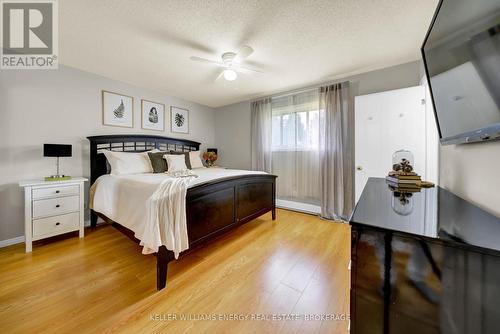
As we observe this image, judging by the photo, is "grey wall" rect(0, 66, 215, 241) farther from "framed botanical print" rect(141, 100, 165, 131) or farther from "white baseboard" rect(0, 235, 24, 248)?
"framed botanical print" rect(141, 100, 165, 131)

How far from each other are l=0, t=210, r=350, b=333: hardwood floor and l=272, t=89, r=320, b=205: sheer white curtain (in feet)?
4.32

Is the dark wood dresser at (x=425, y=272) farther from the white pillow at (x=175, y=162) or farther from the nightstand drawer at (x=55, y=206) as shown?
the nightstand drawer at (x=55, y=206)

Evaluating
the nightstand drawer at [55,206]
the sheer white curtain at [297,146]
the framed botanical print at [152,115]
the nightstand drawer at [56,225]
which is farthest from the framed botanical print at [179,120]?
the nightstand drawer at [56,225]

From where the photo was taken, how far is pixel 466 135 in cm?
93

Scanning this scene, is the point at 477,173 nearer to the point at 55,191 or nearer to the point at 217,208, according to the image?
the point at 217,208

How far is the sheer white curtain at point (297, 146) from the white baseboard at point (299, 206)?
0.21 ft

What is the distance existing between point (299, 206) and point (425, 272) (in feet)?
10.5

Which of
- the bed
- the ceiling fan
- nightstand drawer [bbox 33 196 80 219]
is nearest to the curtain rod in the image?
the ceiling fan

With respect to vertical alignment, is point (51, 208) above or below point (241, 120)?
below

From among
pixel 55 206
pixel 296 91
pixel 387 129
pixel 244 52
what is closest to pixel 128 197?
pixel 55 206

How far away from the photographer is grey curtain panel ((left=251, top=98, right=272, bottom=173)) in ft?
13.0

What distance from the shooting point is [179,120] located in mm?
4227

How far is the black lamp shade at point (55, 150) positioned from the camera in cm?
233

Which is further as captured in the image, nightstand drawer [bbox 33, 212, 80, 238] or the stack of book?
nightstand drawer [bbox 33, 212, 80, 238]
